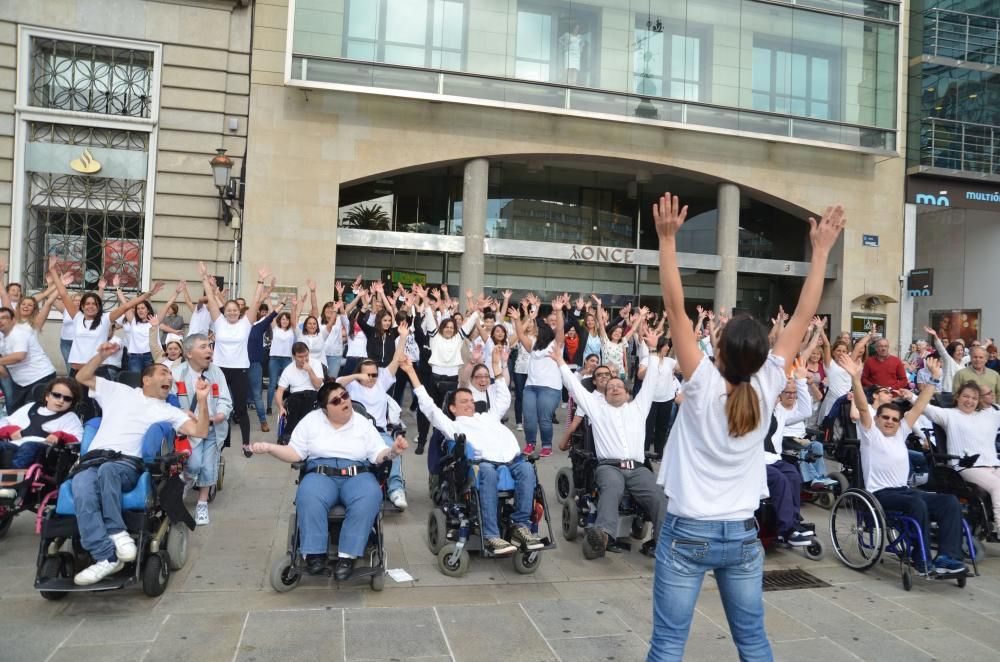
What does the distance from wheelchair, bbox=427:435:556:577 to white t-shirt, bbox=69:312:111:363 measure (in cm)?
607

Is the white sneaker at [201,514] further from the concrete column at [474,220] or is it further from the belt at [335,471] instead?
the concrete column at [474,220]

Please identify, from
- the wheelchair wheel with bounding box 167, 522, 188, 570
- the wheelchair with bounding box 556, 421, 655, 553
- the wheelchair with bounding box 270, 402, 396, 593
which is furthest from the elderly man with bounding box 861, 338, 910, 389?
the wheelchair wheel with bounding box 167, 522, 188, 570

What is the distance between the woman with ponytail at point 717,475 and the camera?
2.56m

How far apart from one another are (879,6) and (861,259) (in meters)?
7.36

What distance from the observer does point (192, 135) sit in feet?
52.6

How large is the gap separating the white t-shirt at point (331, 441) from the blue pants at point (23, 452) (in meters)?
2.14

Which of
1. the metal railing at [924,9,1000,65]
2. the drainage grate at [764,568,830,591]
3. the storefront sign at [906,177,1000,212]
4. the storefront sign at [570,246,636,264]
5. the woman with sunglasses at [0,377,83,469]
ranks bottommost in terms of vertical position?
the drainage grate at [764,568,830,591]

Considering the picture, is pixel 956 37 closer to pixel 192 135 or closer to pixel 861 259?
pixel 861 259

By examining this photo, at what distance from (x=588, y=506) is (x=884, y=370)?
6562 millimetres

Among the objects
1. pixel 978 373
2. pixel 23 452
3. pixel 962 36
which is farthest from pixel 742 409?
pixel 962 36

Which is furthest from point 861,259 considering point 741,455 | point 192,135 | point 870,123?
point 741,455

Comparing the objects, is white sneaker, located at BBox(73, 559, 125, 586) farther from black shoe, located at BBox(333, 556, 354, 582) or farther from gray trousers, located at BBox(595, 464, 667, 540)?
gray trousers, located at BBox(595, 464, 667, 540)

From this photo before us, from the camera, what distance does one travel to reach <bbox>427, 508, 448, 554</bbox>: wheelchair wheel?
551 centimetres

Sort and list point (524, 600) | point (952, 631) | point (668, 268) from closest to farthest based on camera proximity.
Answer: point (668, 268) → point (952, 631) → point (524, 600)
